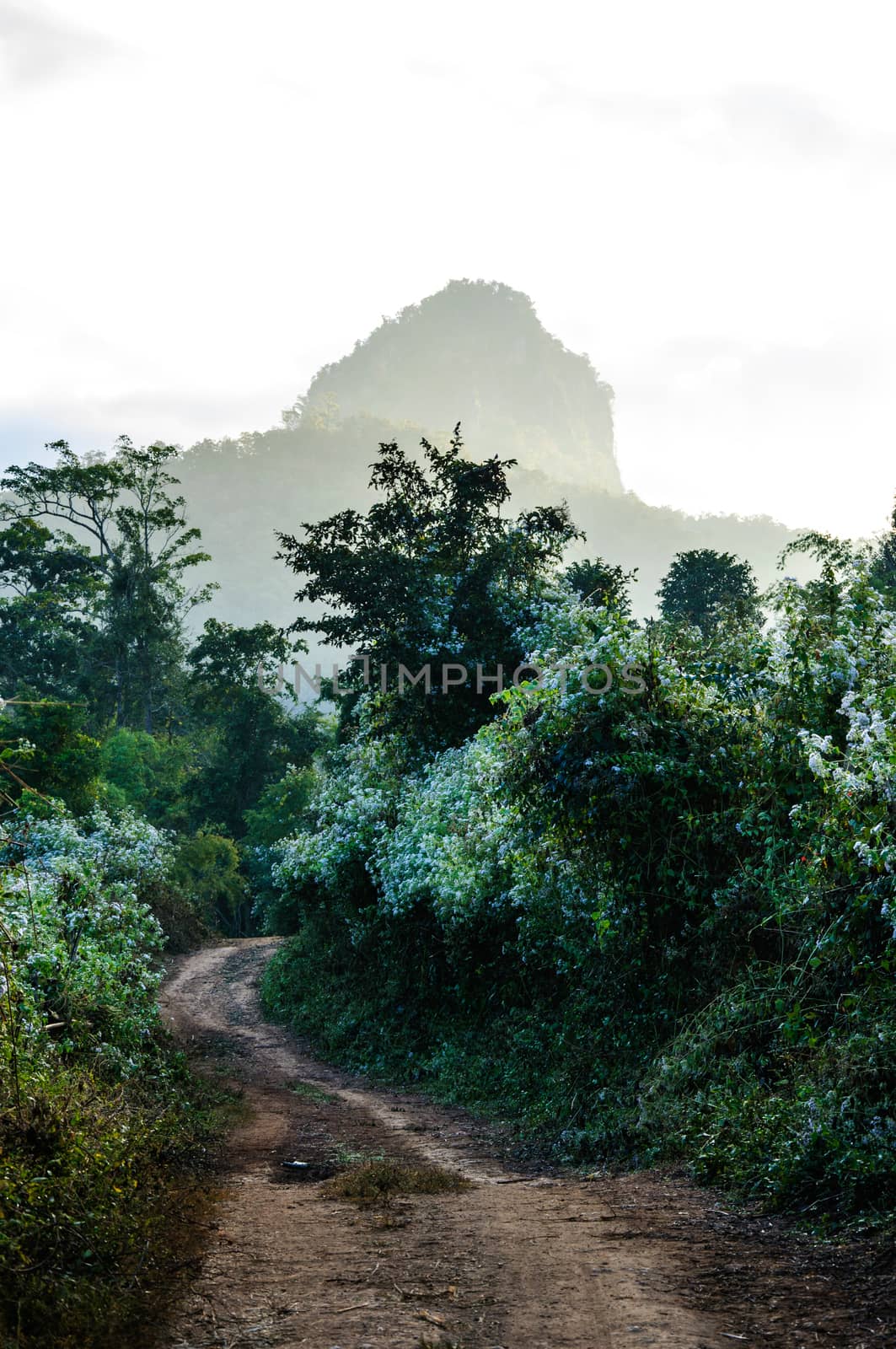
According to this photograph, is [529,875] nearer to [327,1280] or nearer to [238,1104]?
[238,1104]

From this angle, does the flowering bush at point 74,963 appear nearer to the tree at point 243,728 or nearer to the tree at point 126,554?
the tree at point 243,728

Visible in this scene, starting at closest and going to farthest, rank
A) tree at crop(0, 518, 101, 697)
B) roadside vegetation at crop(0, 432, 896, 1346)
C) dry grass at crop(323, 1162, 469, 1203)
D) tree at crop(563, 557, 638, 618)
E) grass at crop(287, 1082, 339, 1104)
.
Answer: roadside vegetation at crop(0, 432, 896, 1346)
dry grass at crop(323, 1162, 469, 1203)
grass at crop(287, 1082, 339, 1104)
tree at crop(563, 557, 638, 618)
tree at crop(0, 518, 101, 697)

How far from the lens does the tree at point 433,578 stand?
1980 centimetres

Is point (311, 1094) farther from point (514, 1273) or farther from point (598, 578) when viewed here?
point (598, 578)

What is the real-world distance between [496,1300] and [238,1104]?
7.92m

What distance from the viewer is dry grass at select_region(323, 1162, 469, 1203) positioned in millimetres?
7219

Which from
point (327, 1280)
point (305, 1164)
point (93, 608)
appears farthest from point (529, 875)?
point (93, 608)

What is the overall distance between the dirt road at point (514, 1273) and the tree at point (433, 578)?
39.1ft

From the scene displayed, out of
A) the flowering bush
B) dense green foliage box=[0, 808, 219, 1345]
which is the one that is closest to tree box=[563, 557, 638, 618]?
the flowering bush

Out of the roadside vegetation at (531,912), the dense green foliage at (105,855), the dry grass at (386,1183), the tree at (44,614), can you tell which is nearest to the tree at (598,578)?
the roadside vegetation at (531,912)

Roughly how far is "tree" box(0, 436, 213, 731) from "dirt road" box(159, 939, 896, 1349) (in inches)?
1528

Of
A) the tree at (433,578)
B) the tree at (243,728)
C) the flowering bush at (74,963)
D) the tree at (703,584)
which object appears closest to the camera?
the flowering bush at (74,963)

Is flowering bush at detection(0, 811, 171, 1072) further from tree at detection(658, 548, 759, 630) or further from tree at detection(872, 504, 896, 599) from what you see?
tree at detection(658, 548, 759, 630)

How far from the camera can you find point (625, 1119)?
28.3ft
